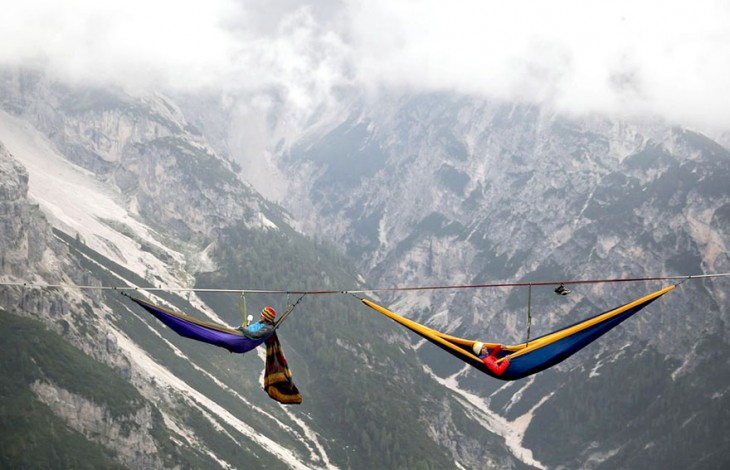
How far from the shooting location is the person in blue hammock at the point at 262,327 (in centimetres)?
5350

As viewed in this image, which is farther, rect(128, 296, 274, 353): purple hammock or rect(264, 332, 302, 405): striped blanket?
rect(264, 332, 302, 405): striped blanket

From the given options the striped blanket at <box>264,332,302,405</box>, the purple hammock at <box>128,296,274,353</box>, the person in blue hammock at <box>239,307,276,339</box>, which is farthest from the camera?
the striped blanket at <box>264,332,302,405</box>

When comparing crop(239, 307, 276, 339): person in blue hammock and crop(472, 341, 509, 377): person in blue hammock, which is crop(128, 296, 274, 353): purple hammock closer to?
crop(239, 307, 276, 339): person in blue hammock

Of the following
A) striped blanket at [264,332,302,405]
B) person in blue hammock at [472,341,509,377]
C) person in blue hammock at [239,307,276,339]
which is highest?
person in blue hammock at [472,341,509,377]

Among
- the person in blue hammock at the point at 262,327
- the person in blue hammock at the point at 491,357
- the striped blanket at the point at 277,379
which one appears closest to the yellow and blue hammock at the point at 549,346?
the person in blue hammock at the point at 491,357

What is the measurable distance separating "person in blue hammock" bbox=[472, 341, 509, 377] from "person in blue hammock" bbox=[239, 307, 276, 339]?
12993 mm

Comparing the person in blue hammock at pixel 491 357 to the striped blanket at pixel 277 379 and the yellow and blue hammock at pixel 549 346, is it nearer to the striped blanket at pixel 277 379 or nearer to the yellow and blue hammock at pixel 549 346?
the yellow and blue hammock at pixel 549 346

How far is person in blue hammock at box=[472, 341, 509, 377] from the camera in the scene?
4744 centimetres

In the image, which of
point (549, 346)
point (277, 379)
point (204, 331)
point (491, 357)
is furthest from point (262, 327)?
point (549, 346)

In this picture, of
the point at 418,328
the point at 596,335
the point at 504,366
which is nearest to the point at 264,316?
the point at 418,328

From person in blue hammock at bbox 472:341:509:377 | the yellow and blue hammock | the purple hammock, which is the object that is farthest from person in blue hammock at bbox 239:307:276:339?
person in blue hammock at bbox 472:341:509:377

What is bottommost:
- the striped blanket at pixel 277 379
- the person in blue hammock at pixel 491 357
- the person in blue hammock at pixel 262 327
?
the striped blanket at pixel 277 379

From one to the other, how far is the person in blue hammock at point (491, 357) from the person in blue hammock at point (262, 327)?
42.6 ft

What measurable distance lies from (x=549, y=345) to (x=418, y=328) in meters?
7.04
